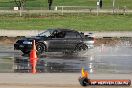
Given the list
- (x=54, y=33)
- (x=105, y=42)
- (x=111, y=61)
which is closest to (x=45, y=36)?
(x=54, y=33)

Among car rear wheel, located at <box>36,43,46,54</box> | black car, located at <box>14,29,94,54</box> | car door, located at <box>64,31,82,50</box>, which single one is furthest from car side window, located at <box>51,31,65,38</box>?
car rear wheel, located at <box>36,43,46,54</box>

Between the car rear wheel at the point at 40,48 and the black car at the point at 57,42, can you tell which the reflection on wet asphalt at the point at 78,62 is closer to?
the black car at the point at 57,42

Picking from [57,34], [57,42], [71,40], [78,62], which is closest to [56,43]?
[57,42]

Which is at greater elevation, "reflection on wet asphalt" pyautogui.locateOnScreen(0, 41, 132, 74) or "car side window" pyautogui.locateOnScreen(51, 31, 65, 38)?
"car side window" pyautogui.locateOnScreen(51, 31, 65, 38)

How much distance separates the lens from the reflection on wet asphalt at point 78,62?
19.5 metres

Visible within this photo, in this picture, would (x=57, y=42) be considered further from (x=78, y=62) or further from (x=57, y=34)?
(x=78, y=62)

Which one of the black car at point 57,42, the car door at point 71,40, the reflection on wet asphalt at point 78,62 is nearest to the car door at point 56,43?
the black car at point 57,42

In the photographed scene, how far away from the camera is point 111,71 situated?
19062 millimetres

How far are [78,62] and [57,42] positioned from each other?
4.91 metres

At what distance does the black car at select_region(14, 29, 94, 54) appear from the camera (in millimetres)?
26438

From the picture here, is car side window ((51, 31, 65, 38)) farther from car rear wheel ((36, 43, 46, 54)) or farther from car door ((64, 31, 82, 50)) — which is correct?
car rear wheel ((36, 43, 46, 54))

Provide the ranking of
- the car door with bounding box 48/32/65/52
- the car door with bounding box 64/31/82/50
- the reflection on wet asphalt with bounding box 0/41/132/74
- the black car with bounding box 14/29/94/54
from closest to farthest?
the reflection on wet asphalt with bounding box 0/41/132/74 < the black car with bounding box 14/29/94/54 < the car door with bounding box 48/32/65/52 < the car door with bounding box 64/31/82/50

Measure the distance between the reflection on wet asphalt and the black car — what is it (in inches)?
17.5

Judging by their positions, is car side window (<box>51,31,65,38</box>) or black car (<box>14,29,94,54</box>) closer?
black car (<box>14,29,94,54</box>)
